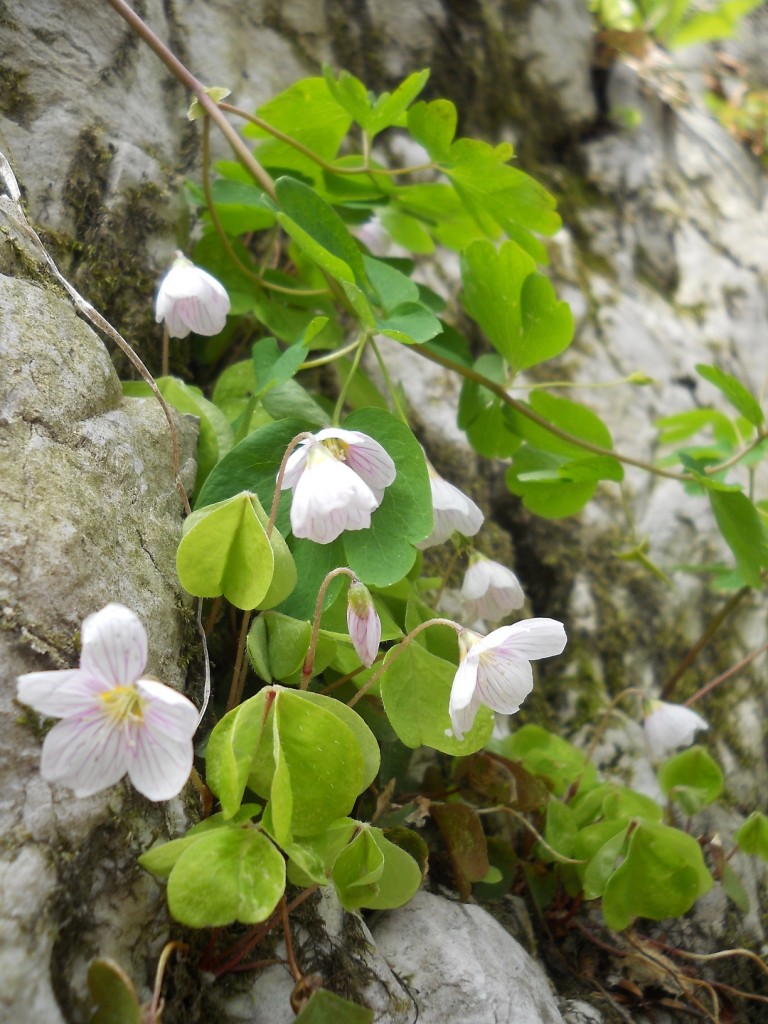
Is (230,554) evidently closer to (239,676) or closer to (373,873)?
(239,676)

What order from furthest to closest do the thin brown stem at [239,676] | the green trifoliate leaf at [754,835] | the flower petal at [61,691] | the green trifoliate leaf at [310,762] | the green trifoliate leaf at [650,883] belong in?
the green trifoliate leaf at [754,835] → the green trifoliate leaf at [650,883] → the thin brown stem at [239,676] → the green trifoliate leaf at [310,762] → the flower petal at [61,691]

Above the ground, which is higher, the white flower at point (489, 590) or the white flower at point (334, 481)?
the white flower at point (334, 481)

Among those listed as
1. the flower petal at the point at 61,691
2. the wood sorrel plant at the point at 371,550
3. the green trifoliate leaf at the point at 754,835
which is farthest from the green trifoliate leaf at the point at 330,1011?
the green trifoliate leaf at the point at 754,835

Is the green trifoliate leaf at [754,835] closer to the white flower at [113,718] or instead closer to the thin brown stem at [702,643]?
the thin brown stem at [702,643]

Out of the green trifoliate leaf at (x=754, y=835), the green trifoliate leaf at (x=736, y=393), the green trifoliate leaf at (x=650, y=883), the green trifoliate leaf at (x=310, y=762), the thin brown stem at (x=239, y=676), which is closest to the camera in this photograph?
the green trifoliate leaf at (x=310, y=762)

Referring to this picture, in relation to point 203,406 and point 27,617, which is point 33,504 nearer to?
point 27,617

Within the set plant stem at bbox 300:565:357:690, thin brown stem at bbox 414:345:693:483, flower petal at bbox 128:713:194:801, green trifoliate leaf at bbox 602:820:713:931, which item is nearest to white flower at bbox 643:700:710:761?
green trifoliate leaf at bbox 602:820:713:931
